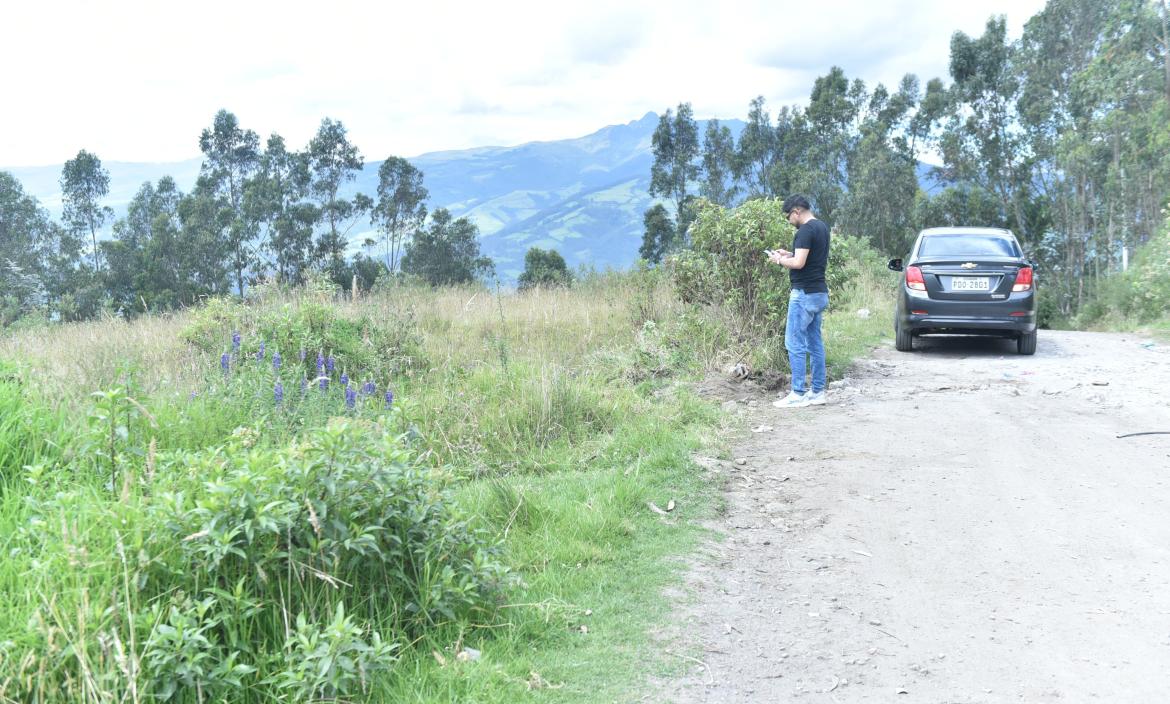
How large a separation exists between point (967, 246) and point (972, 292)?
952 millimetres

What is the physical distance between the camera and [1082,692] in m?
A: 3.25

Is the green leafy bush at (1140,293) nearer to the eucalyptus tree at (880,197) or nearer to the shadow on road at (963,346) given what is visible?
the shadow on road at (963,346)

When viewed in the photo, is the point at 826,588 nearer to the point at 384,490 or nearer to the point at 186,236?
the point at 384,490

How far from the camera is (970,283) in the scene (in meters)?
11.9

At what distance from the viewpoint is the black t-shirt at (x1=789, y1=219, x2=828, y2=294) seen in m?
8.62

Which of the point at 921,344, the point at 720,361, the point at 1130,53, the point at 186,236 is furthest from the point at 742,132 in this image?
the point at 720,361

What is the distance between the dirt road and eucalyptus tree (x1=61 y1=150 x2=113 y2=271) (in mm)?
69537

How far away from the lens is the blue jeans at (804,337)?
8.75 meters

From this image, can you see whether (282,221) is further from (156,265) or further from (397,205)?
(397,205)

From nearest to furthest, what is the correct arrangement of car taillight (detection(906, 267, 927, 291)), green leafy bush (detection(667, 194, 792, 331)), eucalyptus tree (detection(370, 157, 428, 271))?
green leafy bush (detection(667, 194, 792, 331)) < car taillight (detection(906, 267, 927, 291)) < eucalyptus tree (detection(370, 157, 428, 271))

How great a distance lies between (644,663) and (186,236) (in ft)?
194

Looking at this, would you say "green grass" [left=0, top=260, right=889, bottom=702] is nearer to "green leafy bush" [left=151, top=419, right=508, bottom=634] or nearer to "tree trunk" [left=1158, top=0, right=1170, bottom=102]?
"green leafy bush" [left=151, top=419, right=508, bottom=634]

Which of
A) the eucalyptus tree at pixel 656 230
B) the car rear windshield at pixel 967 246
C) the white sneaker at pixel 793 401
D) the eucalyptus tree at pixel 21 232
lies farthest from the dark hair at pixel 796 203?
the eucalyptus tree at pixel 656 230

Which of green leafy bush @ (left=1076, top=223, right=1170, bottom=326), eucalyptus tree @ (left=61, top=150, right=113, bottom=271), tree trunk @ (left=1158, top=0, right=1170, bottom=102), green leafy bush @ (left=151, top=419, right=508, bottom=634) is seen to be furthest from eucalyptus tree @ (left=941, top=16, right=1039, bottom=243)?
eucalyptus tree @ (left=61, top=150, right=113, bottom=271)
